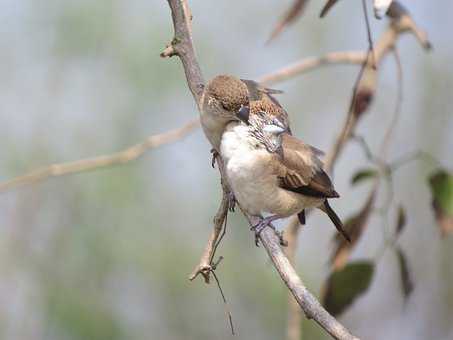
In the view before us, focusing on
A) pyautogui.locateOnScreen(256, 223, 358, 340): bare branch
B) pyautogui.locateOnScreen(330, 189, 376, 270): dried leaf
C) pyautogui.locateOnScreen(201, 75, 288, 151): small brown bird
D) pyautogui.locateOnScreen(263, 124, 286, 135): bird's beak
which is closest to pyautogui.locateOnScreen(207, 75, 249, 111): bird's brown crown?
pyautogui.locateOnScreen(201, 75, 288, 151): small brown bird

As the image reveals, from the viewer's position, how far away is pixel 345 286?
9.95 feet

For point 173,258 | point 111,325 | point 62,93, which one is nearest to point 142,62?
point 62,93

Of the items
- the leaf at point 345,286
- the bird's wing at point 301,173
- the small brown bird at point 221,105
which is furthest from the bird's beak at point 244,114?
the leaf at point 345,286

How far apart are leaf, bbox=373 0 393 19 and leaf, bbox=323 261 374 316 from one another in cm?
105

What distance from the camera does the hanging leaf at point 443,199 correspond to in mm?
2977

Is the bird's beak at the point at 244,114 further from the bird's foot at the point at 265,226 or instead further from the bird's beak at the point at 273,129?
the bird's foot at the point at 265,226

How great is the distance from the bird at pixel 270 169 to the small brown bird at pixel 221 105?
0.10 ft

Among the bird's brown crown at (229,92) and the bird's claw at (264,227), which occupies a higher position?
the bird's brown crown at (229,92)

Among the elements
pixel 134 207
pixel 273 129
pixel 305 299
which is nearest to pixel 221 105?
pixel 273 129

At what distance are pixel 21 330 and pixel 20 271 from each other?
31 centimetres

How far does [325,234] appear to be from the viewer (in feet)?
17.1

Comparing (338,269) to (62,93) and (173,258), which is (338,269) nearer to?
(173,258)

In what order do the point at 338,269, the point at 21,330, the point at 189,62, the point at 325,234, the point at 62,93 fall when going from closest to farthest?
the point at 189,62 < the point at 338,269 < the point at 21,330 < the point at 62,93 < the point at 325,234

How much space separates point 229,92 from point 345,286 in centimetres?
76
